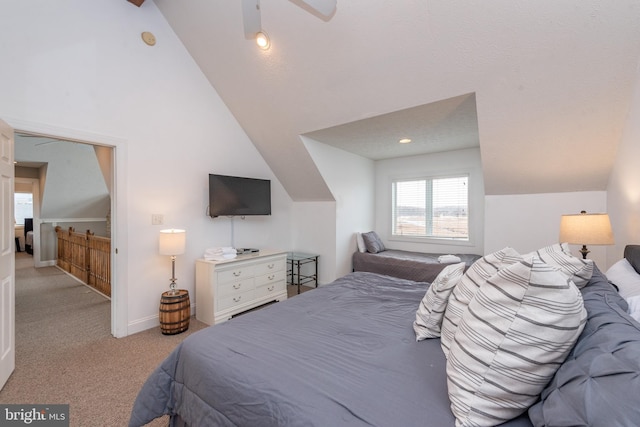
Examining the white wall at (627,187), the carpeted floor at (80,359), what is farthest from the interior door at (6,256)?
the white wall at (627,187)

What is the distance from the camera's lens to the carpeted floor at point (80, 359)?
1795 millimetres

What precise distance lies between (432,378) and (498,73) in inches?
88.7

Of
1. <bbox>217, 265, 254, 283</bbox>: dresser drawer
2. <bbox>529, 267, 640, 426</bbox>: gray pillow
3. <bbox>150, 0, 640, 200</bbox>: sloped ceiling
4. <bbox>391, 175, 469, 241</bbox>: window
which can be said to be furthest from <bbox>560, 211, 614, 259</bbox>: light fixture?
<bbox>217, 265, 254, 283</bbox>: dresser drawer

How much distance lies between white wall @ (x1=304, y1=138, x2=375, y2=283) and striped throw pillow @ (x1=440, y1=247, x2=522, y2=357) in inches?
110

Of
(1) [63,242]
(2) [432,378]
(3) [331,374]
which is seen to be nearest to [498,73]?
(2) [432,378]

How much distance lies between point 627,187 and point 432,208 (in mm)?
2596

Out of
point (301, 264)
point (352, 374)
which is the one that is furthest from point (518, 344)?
point (301, 264)

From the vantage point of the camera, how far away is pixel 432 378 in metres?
1.04

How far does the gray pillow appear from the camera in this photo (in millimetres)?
566

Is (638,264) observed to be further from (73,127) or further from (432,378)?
(73,127)

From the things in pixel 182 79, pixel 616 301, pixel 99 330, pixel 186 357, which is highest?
pixel 182 79

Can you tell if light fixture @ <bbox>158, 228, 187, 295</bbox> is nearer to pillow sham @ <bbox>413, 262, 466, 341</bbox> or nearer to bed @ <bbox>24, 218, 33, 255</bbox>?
pillow sham @ <bbox>413, 262, 466, 341</bbox>

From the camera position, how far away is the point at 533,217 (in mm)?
3148

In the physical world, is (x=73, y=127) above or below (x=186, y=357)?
above
